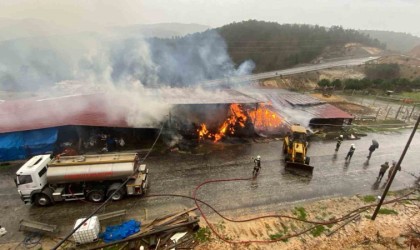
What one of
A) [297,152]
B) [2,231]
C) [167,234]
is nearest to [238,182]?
[297,152]

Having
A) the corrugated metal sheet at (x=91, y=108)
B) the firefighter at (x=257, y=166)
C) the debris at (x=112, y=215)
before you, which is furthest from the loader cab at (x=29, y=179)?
the firefighter at (x=257, y=166)

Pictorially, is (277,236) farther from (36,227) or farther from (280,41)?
(280,41)

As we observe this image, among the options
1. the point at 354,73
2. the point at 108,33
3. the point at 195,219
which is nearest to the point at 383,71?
the point at 354,73

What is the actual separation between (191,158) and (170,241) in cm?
1028

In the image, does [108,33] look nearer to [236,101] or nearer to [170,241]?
[236,101]

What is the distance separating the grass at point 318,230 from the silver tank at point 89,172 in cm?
1227

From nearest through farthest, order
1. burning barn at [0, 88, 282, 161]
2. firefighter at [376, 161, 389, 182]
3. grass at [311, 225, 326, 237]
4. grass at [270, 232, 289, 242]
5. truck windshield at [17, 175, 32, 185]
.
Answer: grass at [270, 232, 289, 242], grass at [311, 225, 326, 237], truck windshield at [17, 175, 32, 185], firefighter at [376, 161, 389, 182], burning barn at [0, 88, 282, 161]

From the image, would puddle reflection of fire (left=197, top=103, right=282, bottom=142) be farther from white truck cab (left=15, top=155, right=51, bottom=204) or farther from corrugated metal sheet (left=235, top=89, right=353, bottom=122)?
white truck cab (left=15, top=155, right=51, bottom=204)

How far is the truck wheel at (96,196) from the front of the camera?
1675 centimetres

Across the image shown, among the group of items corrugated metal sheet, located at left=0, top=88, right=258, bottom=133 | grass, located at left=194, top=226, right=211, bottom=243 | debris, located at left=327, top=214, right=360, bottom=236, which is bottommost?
grass, located at left=194, top=226, right=211, bottom=243

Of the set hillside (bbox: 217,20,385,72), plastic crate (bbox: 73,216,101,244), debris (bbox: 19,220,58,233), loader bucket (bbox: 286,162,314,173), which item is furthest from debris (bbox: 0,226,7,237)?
hillside (bbox: 217,20,385,72)

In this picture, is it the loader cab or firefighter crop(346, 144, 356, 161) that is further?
firefighter crop(346, 144, 356, 161)

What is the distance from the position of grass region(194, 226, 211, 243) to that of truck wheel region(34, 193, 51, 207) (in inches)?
403

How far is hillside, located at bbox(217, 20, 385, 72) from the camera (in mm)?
87375
